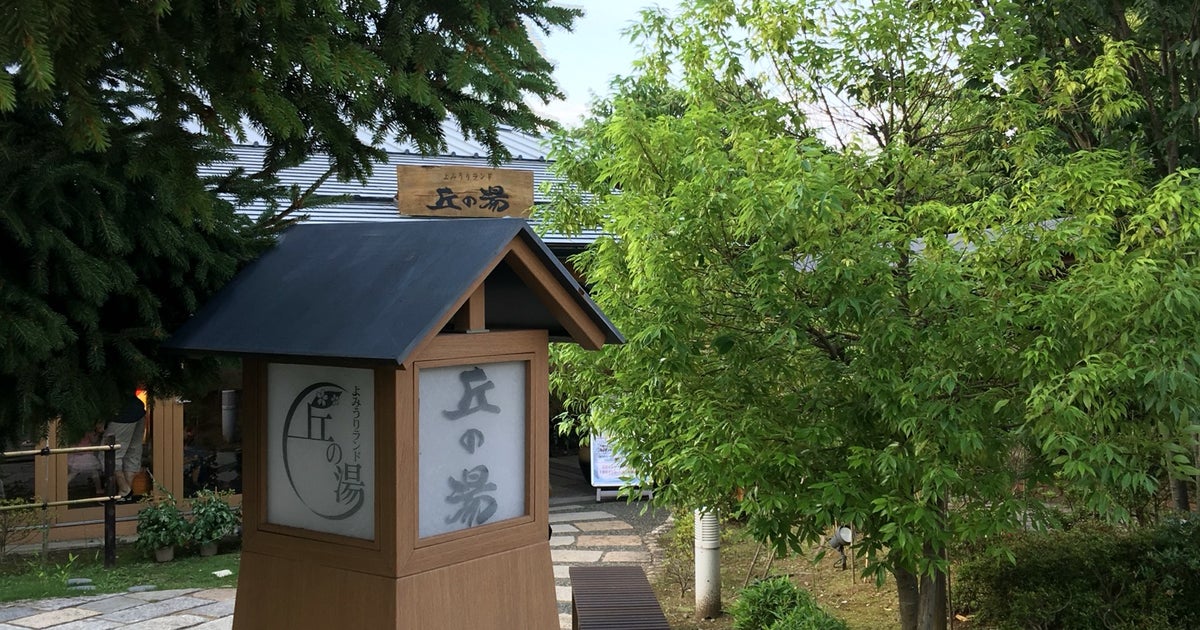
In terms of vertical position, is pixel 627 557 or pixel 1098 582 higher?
pixel 1098 582

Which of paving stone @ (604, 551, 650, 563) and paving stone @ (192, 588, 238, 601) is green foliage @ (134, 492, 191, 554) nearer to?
paving stone @ (192, 588, 238, 601)

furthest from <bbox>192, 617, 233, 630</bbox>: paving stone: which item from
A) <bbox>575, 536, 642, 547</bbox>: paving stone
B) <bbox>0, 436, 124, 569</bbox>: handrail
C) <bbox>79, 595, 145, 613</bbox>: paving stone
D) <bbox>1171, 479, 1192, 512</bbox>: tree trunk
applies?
<bbox>1171, 479, 1192, 512</bbox>: tree trunk

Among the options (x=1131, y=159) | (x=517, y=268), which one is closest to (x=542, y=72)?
(x=517, y=268)

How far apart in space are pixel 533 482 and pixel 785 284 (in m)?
2.12

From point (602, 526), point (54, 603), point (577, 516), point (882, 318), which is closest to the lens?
point (882, 318)

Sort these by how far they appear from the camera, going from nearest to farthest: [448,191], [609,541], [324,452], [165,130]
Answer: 1. [165,130]
2. [324,452]
3. [448,191]
4. [609,541]

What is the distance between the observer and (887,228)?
5688 millimetres

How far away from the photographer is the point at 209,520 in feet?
35.3

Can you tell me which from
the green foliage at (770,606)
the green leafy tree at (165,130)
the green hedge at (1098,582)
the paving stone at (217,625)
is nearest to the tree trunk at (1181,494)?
the green hedge at (1098,582)

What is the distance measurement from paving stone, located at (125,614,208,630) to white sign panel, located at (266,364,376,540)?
4184 millimetres

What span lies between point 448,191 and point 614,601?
3.57 metres

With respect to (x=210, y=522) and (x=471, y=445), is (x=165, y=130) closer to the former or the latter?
(x=471, y=445)

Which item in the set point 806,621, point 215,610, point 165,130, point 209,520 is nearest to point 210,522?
point 209,520

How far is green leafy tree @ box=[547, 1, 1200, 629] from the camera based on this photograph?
5.39m
